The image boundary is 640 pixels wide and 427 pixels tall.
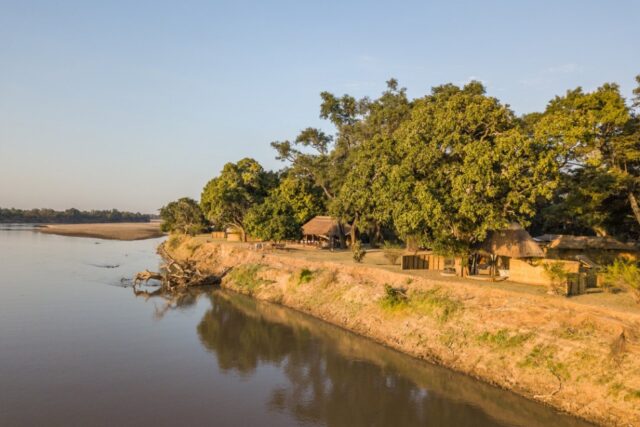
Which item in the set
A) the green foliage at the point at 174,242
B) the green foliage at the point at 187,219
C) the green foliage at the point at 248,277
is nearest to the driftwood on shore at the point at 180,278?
the green foliage at the point at 248,277

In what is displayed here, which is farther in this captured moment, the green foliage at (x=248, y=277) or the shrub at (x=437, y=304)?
the green foliage at (x=248, y=277)

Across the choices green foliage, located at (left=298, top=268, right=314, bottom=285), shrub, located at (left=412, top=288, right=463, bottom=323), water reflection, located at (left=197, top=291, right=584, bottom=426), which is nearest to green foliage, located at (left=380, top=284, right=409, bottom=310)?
shrub, located at (left=412, top=288, right=463, bottom=323)

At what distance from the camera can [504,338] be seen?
18625 mm

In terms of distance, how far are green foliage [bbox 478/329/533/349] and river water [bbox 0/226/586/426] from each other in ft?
6.67

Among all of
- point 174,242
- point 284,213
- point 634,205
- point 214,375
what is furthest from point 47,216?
point 634,205

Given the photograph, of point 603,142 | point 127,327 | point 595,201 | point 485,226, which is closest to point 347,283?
point 485,226

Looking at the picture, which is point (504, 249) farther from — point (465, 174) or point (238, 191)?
point (238, 191)

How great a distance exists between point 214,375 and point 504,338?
13.0 meters

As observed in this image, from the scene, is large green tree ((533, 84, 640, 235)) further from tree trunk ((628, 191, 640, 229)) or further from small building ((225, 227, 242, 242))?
small building ((225, 227, 242, 242))

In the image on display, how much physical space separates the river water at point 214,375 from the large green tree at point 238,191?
3009cm

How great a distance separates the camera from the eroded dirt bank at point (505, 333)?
14988 mm

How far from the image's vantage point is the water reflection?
1530 cm

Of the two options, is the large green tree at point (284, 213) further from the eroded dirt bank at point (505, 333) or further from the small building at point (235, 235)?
the eroded dirt bank at point (505, 333)

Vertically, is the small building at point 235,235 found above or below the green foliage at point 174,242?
above
